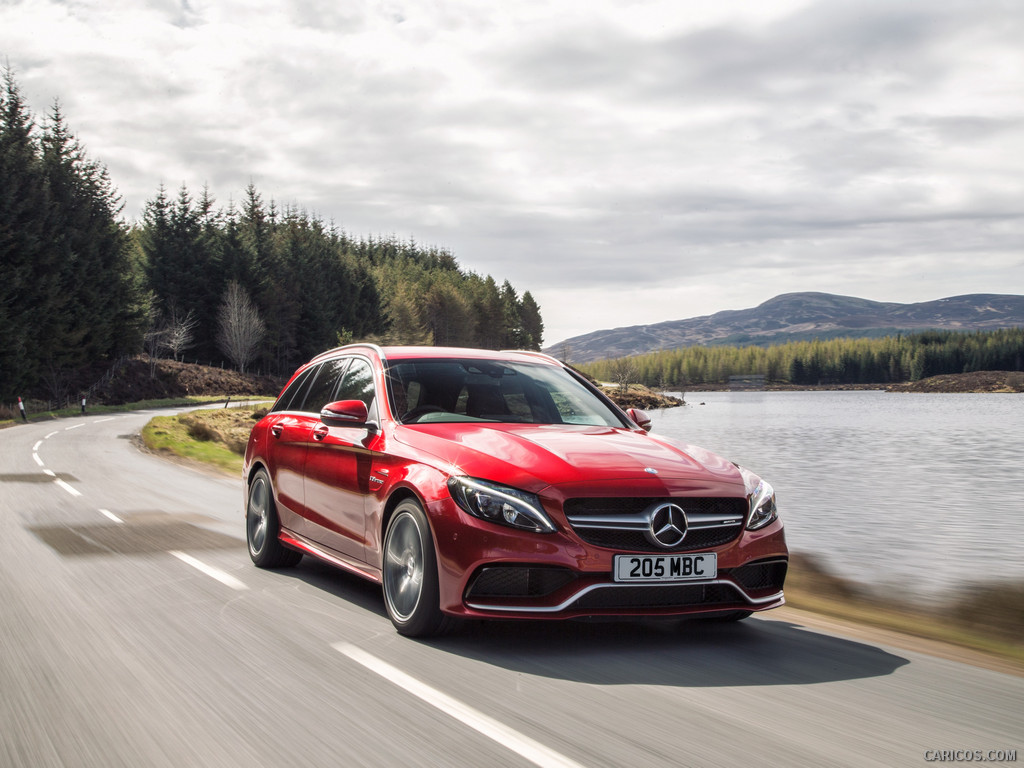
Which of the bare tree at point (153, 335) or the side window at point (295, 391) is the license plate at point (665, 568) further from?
the bare tree at point (153, 335)

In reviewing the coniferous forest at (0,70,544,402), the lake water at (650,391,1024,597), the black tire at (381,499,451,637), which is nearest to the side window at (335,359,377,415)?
the black tire at (381,499,451,637)

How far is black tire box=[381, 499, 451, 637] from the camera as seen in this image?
5.18 meters

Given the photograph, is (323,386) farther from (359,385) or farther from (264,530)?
(264,530)

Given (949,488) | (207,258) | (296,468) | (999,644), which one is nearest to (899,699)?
(999,644)

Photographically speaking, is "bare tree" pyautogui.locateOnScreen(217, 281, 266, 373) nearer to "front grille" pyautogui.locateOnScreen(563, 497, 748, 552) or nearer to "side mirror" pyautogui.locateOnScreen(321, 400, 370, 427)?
"side mirror" pyautogui.locateOnScreen(321, 400, 370, 427)

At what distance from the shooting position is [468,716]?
13.0ft

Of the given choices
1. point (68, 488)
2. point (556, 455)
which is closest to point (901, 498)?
point (68, 488)

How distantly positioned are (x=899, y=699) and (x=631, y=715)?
1320mm

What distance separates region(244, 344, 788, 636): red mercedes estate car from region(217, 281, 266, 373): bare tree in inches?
3089

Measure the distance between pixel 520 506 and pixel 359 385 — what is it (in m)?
2.39

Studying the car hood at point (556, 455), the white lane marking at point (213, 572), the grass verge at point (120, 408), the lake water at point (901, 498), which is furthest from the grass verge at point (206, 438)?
the car hood at point (556, 455)

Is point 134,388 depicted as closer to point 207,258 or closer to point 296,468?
point 207,258

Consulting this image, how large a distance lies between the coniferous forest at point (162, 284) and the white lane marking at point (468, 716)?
164 feet

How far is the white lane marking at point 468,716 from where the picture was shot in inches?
136
